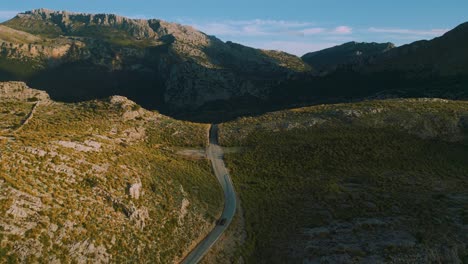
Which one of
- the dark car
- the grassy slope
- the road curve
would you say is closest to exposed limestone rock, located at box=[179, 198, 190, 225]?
the road curve

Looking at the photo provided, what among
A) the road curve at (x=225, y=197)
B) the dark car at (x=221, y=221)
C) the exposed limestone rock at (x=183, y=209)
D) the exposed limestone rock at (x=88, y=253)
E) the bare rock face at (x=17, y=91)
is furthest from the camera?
the bare rock face at (x=17, y=91)

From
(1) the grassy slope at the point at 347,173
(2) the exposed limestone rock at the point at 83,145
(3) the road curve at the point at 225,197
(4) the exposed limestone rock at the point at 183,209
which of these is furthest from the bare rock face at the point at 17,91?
(4) the exposed limestone rock at the point at 183,209

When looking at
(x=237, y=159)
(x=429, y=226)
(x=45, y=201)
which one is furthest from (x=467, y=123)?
(x=45, y=201)

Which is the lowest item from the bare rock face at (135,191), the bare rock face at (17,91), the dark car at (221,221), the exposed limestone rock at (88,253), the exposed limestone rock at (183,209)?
the dark car at (221,221)

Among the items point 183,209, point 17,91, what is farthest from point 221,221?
point 17,91

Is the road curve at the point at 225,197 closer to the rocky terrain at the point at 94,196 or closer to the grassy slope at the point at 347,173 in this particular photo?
the rocky terrain at the point at 94,196

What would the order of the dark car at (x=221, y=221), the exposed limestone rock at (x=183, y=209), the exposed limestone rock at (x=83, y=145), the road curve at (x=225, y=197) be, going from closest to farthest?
the road curve at (x=225, y=197) → the exposed limestone rock at (x=183, y=209) → the dark car at (x=221, y=221) → the exposed limestone rock at (x=83, y=145)

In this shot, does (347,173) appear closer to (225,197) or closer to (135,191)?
(225,197)

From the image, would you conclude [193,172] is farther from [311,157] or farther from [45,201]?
[45,201]
